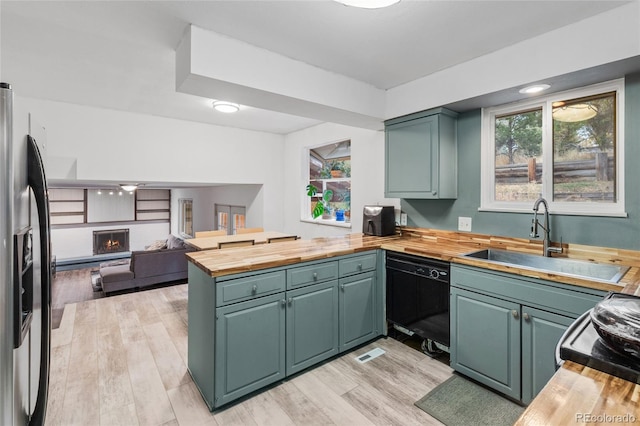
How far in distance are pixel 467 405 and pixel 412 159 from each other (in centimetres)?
202

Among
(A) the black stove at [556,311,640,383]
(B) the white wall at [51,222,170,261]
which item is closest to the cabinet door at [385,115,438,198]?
(A) the black stove at [556,311,640,383]

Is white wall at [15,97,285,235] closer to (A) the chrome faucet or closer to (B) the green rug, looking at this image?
(B) the green rug

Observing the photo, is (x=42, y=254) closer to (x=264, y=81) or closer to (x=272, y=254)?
(x=272, y=254)

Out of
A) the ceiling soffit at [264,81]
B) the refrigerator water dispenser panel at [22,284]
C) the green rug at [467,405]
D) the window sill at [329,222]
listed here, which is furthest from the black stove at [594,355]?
the window sill at [329,222]

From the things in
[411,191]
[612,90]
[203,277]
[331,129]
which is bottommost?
[203,277]

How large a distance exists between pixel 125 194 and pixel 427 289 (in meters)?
9.37

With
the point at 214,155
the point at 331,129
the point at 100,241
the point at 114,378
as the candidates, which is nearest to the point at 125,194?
the point at 100,241

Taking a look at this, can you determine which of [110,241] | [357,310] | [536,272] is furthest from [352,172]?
[110,241]

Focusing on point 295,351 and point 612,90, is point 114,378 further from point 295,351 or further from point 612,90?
point 612,90

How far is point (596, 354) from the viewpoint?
0.89 m

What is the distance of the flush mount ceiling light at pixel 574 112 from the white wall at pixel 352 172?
1.58m

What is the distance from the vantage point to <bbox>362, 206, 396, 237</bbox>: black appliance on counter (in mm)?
3283

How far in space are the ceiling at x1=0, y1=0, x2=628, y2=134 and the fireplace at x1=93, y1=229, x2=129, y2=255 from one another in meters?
6.88

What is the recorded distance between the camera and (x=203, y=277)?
2061mm
